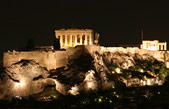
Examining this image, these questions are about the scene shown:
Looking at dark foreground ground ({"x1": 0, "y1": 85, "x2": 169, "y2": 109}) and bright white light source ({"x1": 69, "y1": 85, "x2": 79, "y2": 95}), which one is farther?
bright white light source ({"x1": 69, "y1": 85, "x2": 79, "y2": 95})

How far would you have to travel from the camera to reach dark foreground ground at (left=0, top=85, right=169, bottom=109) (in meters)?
61.0

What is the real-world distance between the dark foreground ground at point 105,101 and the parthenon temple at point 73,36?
1400 cm

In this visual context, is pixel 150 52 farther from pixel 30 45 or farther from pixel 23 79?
pixel 23 79

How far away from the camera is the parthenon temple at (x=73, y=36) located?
79625 mm

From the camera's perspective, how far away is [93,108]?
198 ft

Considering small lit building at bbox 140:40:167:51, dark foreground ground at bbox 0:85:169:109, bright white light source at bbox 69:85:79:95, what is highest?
small lit building at bbox 140:40:167:51

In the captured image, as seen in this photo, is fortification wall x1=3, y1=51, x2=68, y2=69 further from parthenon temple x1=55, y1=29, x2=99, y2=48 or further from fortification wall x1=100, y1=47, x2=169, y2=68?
fortification wall x1=100, y1=47, x2=169, y2=68

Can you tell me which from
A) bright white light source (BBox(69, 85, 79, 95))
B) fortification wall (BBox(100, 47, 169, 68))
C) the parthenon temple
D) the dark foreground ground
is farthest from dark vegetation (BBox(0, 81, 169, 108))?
the parthenon temple

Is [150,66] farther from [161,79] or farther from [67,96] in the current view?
[67,96]

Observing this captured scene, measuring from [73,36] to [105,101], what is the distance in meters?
20.1

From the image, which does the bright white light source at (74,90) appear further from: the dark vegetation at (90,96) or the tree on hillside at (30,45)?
the tree on hillside at (30,45)

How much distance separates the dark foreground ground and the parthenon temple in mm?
13996

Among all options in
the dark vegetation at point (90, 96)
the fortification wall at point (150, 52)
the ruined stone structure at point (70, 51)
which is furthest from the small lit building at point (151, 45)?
the dark vegetation at point (90, 96)

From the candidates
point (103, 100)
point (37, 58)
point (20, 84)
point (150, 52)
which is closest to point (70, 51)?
point (37, 58)
